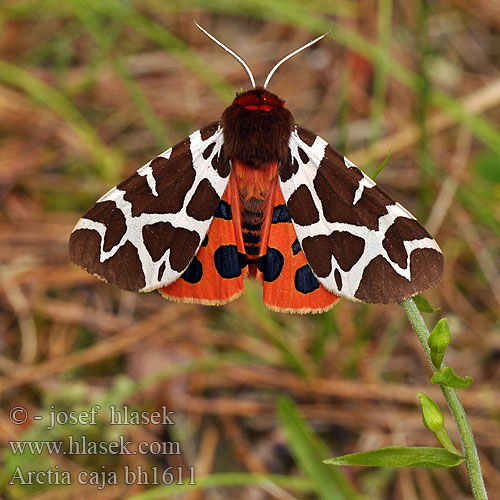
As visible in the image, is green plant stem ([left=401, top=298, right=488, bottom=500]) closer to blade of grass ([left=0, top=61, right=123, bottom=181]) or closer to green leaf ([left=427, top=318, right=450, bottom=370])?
green leaf ([left=427, top=318, right=450, bottom=370])

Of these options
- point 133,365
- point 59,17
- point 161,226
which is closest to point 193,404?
point 133,365

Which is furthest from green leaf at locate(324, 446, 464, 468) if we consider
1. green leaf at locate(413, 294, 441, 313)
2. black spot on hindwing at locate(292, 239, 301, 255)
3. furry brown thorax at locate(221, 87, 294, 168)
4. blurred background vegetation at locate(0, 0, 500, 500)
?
blurred background vegetation at locate(0, 0, 500, 500)

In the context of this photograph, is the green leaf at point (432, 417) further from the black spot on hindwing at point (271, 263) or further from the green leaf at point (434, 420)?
the black spot on hindwing at point (271, 263)

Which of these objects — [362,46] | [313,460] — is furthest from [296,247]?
[362,46]

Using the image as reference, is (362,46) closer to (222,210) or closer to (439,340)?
(222,210)

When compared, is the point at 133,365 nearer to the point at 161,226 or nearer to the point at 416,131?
the point at 161,226

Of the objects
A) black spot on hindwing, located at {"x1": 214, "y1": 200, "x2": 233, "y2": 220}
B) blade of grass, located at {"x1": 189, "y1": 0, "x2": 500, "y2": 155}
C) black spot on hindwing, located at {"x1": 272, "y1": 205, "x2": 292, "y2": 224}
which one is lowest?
black spot on hindwing, located at {"x1": 272, "y1": 205, "x2": 292, "y2": 224}
